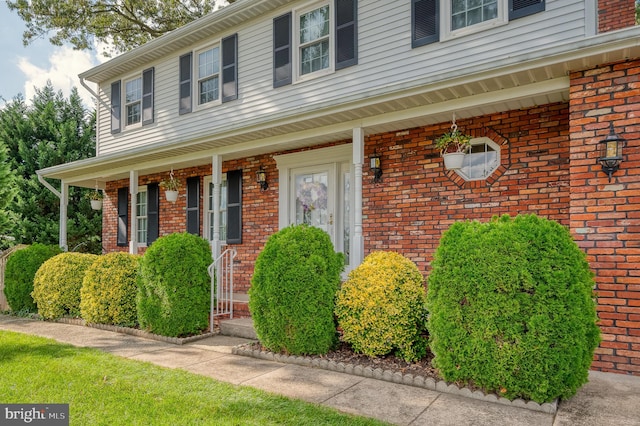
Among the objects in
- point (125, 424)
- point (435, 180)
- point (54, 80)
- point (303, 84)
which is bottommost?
point (125, 424)

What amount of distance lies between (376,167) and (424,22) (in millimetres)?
2219

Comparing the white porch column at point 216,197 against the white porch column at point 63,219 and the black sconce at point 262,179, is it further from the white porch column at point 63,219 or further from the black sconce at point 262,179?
the white porch column at point 63,219

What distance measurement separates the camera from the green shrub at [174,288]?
18.4ft

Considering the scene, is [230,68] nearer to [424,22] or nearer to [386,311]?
[424,22]

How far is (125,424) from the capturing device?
289cm

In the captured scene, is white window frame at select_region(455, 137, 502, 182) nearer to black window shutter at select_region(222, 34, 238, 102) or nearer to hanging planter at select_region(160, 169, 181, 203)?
black window shutter at select_region(222, 34, 238, 102)

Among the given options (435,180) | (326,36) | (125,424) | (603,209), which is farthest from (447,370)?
(326,36)

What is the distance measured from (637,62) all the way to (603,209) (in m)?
1.31

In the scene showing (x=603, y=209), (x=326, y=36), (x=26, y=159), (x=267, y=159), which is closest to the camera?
(x=603, y=209)

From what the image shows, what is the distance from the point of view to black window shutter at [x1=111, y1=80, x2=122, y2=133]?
1055cm

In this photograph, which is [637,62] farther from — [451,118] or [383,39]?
Result: [383,39]

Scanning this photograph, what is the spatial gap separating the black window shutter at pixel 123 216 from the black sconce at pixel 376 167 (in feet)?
21.8

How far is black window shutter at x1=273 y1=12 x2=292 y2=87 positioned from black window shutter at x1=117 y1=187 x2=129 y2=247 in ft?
16.1

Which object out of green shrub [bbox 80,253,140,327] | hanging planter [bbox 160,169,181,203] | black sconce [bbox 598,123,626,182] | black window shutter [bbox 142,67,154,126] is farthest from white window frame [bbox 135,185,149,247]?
black sconce [bbox 598,123,626,182]
